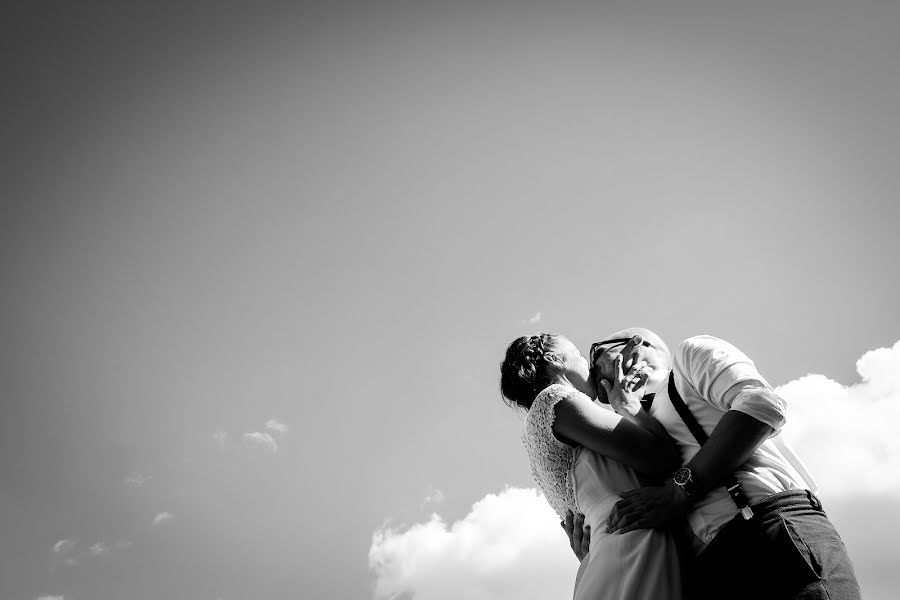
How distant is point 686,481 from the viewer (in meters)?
2.85

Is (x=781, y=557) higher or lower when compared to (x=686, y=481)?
lower

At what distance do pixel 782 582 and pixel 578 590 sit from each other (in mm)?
997

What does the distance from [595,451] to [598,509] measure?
0.97ft

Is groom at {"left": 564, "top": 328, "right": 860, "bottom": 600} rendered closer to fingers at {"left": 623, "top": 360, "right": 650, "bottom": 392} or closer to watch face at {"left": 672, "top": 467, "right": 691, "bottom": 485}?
watch face at {"left": 672, "top": 467, "right": 691, "bottom": 485}

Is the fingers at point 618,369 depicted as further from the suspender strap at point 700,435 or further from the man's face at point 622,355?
the suspender strap at point 700,435

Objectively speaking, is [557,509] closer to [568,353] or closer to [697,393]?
[568,353]

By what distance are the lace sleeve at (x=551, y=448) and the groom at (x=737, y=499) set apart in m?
0.52

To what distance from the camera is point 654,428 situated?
10.8 ft

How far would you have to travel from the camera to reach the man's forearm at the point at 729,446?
2.75 metres

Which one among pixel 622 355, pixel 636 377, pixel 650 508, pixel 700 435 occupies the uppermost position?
pixel 622 355

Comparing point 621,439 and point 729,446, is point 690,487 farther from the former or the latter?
point 621,439

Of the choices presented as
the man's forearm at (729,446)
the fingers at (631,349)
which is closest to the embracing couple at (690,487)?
the man's forearm at (729,446)

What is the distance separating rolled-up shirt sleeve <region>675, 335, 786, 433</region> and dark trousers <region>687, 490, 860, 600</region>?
38 cm

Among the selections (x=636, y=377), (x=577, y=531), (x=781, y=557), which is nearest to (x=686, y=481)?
(x=781, y=557)
